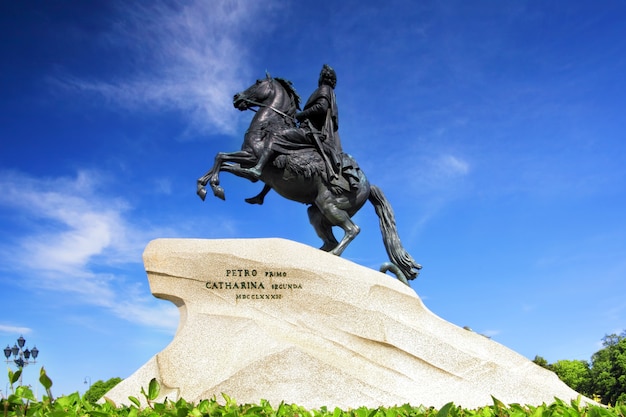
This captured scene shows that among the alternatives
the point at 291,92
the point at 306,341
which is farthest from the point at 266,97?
the point at 306,341

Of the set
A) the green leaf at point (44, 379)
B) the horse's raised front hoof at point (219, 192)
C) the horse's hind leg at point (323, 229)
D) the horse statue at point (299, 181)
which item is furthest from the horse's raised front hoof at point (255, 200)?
the green leaf at point (44, 379)

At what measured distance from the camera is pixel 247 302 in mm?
7336

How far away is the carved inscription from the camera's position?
24.1 ft

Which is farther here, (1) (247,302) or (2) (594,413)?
(1) (247,302)

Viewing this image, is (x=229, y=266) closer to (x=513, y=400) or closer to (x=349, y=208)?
(x=349, y=208)

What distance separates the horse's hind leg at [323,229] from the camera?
9.86 meters

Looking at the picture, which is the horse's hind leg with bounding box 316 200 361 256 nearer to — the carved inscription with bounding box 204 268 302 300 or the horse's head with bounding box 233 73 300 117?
the horse's head with bounding box 233 73 300 117

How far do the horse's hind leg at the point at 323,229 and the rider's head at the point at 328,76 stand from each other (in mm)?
2477

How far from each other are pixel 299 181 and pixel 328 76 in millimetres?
2415

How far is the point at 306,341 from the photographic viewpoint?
7086 mm

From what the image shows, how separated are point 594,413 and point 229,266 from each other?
560 cm

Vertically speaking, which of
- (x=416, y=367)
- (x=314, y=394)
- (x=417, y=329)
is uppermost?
(x=417, y=329)

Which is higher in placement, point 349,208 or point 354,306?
point 349,208

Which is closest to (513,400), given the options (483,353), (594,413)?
(483,353)
